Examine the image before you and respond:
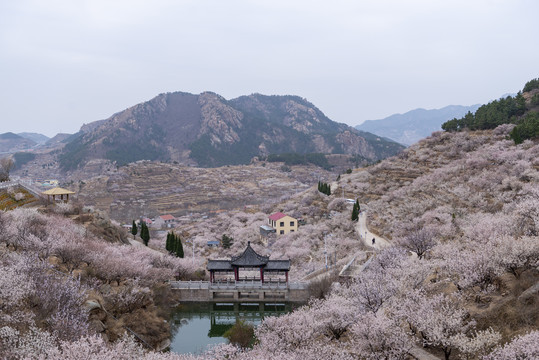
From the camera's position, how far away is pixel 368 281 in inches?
1154

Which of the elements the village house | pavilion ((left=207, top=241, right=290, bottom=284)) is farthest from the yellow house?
the village house

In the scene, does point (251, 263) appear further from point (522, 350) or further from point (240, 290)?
point (522, 350)

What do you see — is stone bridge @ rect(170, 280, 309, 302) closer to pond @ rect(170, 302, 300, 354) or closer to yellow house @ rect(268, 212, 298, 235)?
pond @ rect(170, 302, 300, 354)

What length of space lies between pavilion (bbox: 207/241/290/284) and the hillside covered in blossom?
573cm

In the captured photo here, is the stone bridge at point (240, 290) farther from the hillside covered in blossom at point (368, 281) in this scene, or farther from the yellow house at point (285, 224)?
A: the yellow house at point (285, 224)

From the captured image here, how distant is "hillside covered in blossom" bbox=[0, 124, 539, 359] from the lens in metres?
19.0

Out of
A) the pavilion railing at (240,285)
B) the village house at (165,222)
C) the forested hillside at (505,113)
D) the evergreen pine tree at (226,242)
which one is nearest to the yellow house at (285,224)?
the evergreen pine tree at (226,242)

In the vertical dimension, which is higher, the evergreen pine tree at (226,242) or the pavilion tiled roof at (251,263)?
the pavilion tiled roof at (251,263)

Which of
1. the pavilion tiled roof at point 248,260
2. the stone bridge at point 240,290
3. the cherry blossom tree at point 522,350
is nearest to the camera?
the cherry blossom tree at point 522,350

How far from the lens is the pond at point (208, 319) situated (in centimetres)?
3634

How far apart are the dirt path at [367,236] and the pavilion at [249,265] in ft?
42.5

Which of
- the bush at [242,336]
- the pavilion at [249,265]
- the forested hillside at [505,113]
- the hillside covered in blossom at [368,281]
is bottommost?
the bush at [242,336]

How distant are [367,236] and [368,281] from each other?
29122 millimetres

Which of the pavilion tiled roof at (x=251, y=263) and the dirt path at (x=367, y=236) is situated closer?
the pavilion tiled roof at (x=251, y=263)
